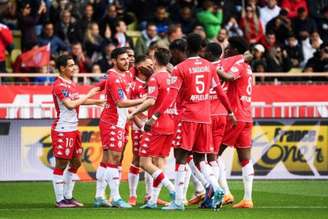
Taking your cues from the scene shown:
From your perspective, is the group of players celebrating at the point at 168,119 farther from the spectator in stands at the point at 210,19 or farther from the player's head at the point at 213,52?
the spectator in stands at the point at 210,19

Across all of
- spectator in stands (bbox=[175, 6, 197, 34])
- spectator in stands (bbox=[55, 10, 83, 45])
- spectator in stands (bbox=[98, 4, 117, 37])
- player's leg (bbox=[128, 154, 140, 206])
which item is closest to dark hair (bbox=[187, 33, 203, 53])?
player's leg (bbox=[128, 154, 140, 206])

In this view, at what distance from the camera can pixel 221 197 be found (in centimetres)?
1781

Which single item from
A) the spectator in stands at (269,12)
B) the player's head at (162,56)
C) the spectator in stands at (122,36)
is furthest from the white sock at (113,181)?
the spectator in stands at (269,12)

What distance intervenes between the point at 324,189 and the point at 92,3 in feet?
34.2

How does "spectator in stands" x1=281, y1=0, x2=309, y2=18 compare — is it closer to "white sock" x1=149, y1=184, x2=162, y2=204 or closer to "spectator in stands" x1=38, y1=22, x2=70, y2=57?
"spectator in stands" x1=38, y1=22, x2=70, y2=57

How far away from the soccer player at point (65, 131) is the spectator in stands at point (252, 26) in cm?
1274

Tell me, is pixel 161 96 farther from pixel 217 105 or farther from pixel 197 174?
pixel 197 174

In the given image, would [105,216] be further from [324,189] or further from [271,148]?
[271,148]

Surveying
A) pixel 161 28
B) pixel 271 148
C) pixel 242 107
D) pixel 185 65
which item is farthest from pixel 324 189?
pixel 161 28

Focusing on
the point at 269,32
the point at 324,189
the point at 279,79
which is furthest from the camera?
the point at 269,32

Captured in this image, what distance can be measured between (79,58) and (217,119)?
9.83 metres

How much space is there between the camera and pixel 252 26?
102ft

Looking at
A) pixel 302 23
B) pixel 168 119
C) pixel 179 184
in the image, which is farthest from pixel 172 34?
pixel 179 184

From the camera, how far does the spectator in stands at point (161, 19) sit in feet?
99.4
